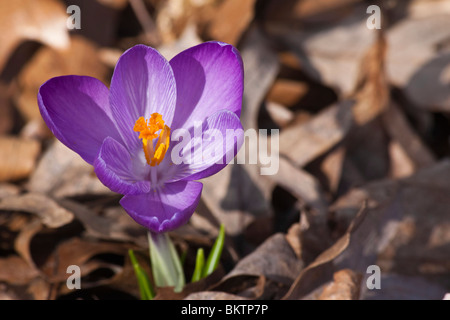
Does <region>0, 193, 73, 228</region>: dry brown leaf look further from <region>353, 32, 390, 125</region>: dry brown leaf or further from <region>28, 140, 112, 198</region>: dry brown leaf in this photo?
<region>353, 32, 390, 125</region>: dry brown leaf

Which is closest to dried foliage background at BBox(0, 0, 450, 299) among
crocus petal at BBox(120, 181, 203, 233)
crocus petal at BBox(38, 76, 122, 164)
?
crocus petal at BBox(120, 181, 203, 233)

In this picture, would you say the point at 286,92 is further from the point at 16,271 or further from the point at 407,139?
the point at 16,271

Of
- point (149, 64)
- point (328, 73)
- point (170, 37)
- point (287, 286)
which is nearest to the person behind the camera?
point (149, 64)

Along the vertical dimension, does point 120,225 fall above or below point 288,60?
below

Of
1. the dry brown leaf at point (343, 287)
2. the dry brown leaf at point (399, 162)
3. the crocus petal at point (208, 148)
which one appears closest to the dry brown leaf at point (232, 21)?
the dry brown leaf at point (399, 162)

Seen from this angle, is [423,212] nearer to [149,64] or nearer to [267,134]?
[267,134]

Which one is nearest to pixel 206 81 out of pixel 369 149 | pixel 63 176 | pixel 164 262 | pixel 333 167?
pixel 164 262

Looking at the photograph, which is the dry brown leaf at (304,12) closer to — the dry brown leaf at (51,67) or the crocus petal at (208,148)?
the dry brown leaf at (51,67)
